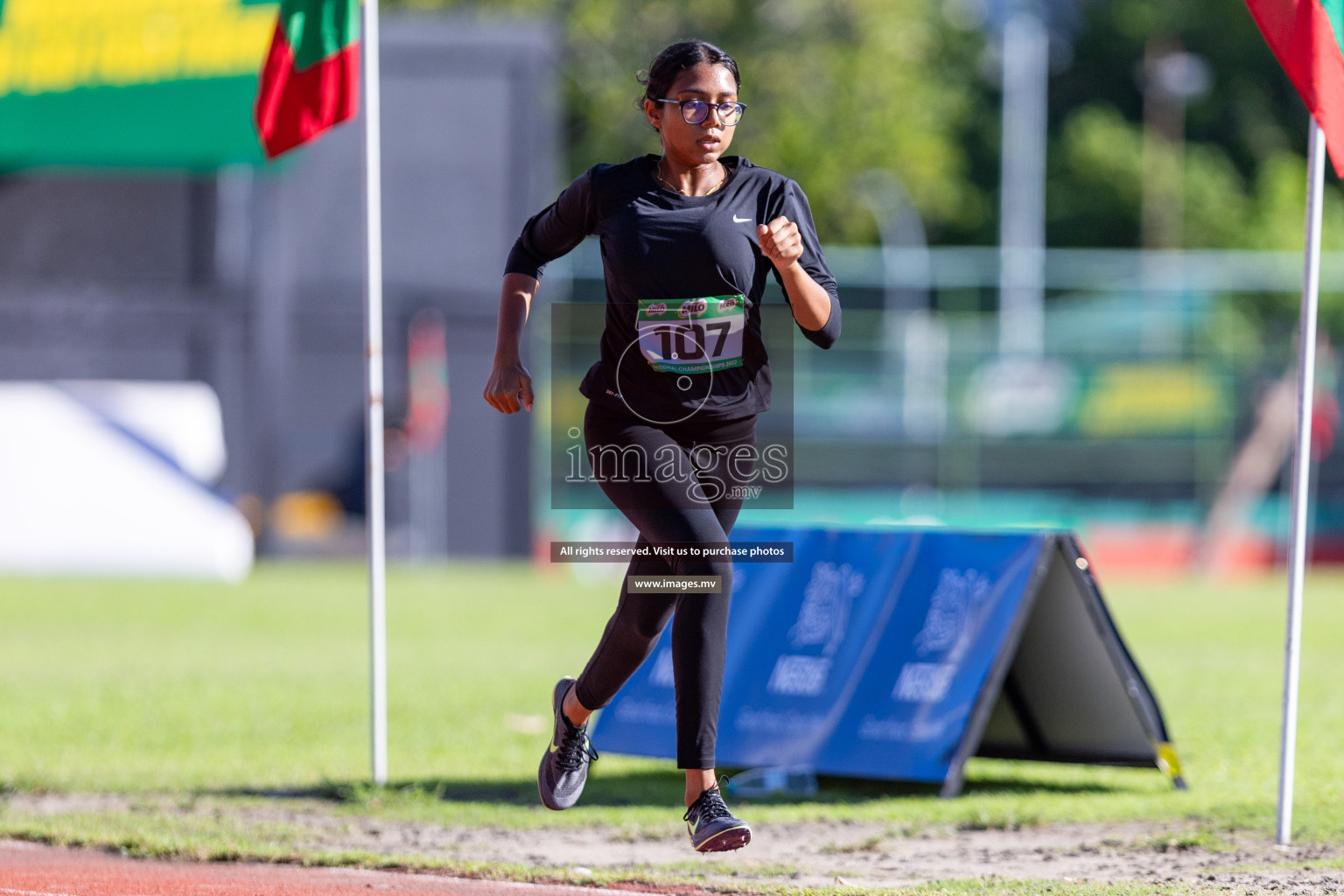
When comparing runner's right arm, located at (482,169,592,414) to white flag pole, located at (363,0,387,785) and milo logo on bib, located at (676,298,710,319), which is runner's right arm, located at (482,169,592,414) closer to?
milo logo on bib, located at (676,298,710,319)

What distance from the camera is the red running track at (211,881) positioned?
5.51 m

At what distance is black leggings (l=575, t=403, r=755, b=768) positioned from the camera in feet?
16.9

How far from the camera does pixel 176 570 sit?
20.2m

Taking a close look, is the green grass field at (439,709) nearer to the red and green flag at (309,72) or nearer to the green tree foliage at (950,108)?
the red and green flag at (309,72)

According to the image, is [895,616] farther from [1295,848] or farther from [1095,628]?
[1295,848]

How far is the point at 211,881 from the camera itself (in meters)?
5.71

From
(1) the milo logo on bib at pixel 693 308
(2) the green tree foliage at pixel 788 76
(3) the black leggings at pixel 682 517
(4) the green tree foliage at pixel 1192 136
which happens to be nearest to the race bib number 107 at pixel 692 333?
(1) the milo logo on bib at pixel 693 308

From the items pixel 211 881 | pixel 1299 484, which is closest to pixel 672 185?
pixel 211 881

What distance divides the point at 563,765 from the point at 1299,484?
2.89 m

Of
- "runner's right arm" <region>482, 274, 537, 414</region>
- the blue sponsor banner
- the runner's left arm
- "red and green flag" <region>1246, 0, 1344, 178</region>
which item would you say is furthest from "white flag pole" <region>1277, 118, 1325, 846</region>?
"runner's right arm" <region>482, 274, 537, 414</region>

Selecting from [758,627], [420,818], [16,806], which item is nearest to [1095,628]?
[758,627]

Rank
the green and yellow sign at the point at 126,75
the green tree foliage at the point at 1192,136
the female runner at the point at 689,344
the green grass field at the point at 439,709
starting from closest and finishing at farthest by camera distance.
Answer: the female runner at the point at 689,344
the green grass field at the point at 439,709
the green and yellow sign at the point at 126,75
the green tree foliage at the point at 1192,136

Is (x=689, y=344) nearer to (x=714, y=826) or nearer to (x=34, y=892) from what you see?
(x=714, y=826)

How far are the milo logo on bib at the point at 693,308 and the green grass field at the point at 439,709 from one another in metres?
2.69
